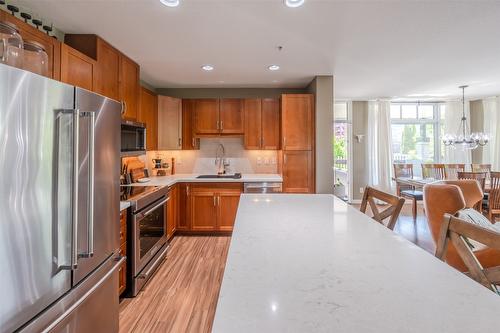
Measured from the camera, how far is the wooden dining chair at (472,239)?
3.01ft

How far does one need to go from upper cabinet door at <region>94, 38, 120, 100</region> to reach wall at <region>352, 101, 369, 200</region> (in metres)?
5.32

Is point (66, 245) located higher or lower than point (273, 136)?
lower

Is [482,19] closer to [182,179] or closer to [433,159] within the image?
[182,179]

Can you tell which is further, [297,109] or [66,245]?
[297,109]

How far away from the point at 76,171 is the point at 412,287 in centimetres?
144

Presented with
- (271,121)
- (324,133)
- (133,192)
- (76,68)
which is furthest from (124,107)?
(324,133)

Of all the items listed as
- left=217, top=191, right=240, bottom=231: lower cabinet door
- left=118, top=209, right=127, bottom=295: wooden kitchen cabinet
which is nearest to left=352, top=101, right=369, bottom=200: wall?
left=217, top=191, right=240, bottom=231: lower cabinet door

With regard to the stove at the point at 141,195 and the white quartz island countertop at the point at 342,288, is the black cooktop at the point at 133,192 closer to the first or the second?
the stove at the point at 141,195

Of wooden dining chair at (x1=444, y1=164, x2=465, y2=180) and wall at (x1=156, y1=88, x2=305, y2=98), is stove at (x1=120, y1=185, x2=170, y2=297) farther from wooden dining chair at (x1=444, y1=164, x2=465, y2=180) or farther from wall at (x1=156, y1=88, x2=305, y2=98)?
wooden dining chair at (x1=444, y1=164, x2=465, y2=180)

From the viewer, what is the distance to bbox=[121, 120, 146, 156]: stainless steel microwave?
2.63 meters

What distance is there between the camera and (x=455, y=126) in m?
6.22

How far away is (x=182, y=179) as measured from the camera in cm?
397

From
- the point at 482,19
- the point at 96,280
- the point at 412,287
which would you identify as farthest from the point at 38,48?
the point at 482,19

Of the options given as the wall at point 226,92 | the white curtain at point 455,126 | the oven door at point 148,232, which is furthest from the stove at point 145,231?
the white curtain at point 455,126
